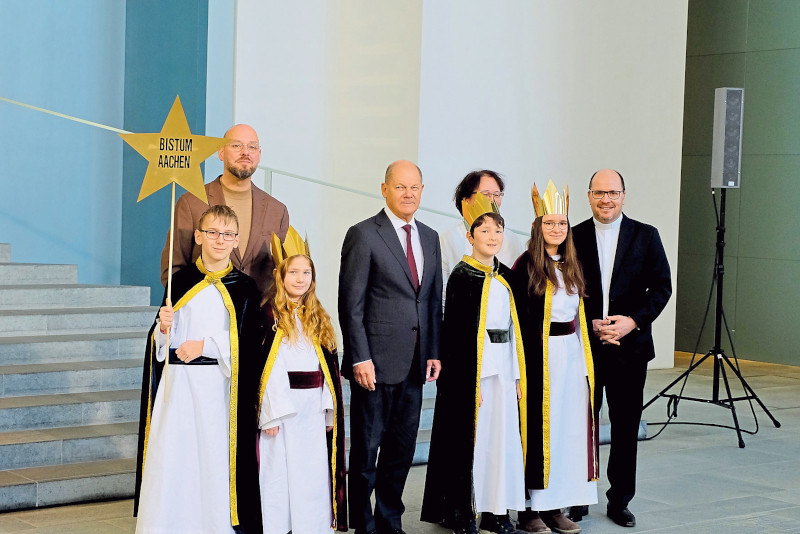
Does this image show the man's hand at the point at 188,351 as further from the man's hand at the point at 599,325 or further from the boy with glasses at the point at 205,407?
the man's hand at the point at 599,325

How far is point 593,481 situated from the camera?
14.9ft

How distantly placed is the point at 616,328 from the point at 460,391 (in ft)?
2.54

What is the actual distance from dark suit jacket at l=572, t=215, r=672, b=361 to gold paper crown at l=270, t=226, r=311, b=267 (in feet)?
4.48

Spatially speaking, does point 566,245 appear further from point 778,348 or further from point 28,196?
point 778,348

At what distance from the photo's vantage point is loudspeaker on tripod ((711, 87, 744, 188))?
7.12 metres

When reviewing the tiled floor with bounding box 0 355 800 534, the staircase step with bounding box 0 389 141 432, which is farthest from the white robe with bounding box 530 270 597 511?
the staircase step with bounding box 0 389 141 432

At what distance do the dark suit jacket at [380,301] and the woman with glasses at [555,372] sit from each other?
1.76ft

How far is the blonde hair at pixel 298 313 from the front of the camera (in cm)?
380

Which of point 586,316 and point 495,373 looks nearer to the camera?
point 495,373

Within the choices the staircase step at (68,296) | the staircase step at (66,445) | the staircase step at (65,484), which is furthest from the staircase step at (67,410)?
the staircase step at (68,296)

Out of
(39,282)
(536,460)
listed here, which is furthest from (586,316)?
(39,282)

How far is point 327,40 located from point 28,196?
2.48 metres

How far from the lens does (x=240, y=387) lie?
379cm

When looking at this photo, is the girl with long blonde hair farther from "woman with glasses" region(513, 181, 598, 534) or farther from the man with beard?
"woman with glasses" region(513, 181, 598, 534)
